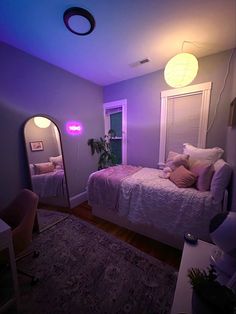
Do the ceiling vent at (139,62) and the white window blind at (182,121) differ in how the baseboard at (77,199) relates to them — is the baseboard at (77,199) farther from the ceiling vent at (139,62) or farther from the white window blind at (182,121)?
the ceiling vent at (139,62)

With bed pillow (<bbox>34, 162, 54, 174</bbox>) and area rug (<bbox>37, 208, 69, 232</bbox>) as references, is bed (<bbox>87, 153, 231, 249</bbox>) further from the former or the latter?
bed pillow (<bbox>34, 162, 54, 174</bbox>)

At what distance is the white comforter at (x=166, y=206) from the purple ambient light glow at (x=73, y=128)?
146cm

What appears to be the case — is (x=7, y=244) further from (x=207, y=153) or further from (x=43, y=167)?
(x=207, y=153)

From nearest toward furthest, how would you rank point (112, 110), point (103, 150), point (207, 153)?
point (207, 153), point (103, 150), point (112, 110)

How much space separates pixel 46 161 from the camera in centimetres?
228

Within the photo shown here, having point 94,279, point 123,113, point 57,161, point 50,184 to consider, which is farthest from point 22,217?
point 123,113

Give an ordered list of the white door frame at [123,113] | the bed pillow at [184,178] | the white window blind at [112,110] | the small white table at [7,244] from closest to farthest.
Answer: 1. the small white table at [7,244]
2. the bed pillow at [184,178]
3. the white door frame at [123,113]
4. the white window blind at [112,110]

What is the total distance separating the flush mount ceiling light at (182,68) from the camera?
1596 mm

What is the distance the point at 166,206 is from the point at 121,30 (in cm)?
214

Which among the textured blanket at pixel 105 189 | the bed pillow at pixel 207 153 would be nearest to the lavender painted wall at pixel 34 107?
the textured blanket at pixel 105 189

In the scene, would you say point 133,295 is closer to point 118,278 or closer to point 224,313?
point 118,278

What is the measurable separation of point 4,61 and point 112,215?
265 centimetres

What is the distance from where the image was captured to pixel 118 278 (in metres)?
1.40

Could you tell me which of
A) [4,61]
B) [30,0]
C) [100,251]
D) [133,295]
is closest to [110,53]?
[30,0]
